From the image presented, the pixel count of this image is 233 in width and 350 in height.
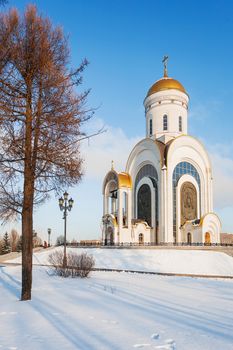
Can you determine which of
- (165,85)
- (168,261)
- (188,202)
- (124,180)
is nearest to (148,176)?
(124,180)

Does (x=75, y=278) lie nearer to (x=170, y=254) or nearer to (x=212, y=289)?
(x=212, y=289)

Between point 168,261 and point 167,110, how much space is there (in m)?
22.9

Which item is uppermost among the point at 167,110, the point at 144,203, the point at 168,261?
the point at 167,110

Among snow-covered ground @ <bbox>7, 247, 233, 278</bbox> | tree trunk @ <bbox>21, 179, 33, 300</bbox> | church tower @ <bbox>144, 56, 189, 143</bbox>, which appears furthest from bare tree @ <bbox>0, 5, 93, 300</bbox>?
church tower @ <bbox>144, 56, 189, 143</bbox>

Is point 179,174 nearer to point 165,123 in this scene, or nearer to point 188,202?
point 188,202

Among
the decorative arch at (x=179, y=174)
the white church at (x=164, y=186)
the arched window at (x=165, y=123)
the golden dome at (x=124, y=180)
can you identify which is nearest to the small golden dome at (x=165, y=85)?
the white church at (x=164, y=186)

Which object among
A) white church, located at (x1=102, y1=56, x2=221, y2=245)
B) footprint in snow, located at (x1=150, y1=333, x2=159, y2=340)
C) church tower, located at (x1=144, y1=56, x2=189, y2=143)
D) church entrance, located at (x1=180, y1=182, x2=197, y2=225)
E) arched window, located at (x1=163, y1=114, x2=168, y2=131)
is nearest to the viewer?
footprint in snow, located at (x1=150, y1=333, x2=159, y2=340)

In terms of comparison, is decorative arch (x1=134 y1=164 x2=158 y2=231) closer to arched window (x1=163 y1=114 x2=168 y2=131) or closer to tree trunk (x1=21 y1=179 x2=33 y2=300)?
arched window (x1=163 y1=114 x2=168 y2=131)

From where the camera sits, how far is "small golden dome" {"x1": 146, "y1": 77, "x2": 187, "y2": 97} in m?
44.4

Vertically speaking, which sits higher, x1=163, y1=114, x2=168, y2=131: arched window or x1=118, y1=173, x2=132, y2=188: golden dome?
x1=163, y1=114, x2=168, y2=131: arched window

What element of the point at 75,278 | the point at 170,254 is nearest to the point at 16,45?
the point at 75,278

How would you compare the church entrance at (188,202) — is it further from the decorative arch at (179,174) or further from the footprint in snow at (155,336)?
the footprint in snow at (155,336)

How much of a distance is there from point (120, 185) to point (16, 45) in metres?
31.2

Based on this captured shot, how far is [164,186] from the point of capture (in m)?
37.6
